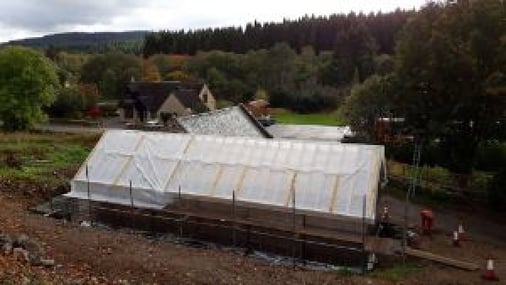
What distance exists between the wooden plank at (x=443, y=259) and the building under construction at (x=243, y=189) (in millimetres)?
1534

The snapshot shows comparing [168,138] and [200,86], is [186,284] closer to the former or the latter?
[168,138]

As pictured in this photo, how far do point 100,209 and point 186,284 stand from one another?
27.8ft

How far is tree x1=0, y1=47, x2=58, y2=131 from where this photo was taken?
147 feet

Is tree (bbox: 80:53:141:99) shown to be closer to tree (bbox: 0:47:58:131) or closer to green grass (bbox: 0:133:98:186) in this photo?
tree (bbox: 0:47:58:131)

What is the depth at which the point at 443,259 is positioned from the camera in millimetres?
16531

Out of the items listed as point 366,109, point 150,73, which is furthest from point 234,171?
point 150,73

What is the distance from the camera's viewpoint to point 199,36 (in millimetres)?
118562

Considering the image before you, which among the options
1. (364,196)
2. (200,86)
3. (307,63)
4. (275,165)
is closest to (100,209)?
(275,165)

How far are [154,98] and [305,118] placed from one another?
18.5 m

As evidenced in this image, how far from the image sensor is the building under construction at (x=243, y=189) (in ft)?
57.9

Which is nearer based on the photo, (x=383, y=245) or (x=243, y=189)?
(x=383, y=245)

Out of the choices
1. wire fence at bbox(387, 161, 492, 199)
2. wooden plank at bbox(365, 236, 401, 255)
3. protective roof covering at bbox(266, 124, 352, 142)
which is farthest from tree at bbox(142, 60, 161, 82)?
wooden plank at bbox(365, 236, 401, 255)

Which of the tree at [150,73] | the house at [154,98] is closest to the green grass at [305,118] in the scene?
the house at [154,98]

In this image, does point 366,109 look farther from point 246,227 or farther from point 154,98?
point 154,98
